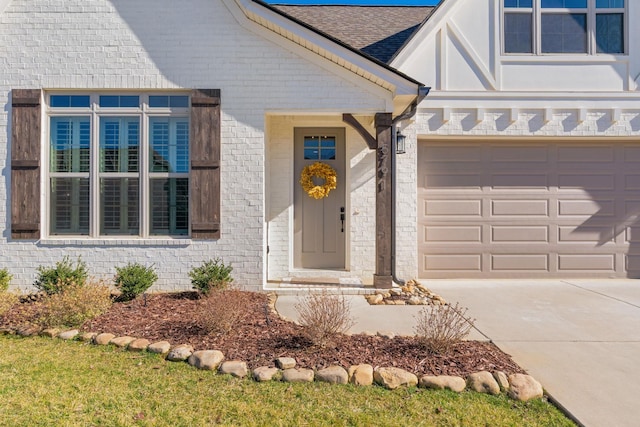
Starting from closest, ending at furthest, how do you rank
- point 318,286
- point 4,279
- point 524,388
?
point 524,388 < point 4,279 < point 318,286

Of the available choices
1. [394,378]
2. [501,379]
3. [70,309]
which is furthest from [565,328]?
[70,309]

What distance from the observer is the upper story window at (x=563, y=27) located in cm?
712

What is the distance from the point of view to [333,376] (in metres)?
3.11

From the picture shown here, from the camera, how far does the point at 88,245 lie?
5.91m

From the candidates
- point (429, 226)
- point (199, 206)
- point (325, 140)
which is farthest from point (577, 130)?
point (199, 206)

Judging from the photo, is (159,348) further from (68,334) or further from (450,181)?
(450,181)

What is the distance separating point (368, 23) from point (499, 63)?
10.4 feet

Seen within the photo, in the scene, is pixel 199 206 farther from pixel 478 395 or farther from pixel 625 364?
pixel 625 364

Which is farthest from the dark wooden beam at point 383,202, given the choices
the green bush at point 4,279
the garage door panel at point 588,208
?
the green bush at point 4,279

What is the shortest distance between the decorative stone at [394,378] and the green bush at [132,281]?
12.2 ft

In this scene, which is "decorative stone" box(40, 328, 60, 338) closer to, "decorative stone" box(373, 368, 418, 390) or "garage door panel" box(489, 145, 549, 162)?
"decorative stone" box(373, 368, 418, 390)

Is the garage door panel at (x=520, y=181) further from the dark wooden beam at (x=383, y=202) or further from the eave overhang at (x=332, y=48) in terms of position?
the eave overhang at (x=332, y=48)

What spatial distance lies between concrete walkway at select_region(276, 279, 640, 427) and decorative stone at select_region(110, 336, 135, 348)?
6.34 feet

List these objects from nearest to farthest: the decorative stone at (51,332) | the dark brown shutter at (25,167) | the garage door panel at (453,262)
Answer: the decorative stone at (51,332) → the dark brown shutter at (25,167) → the garage door panel at (453,262)
